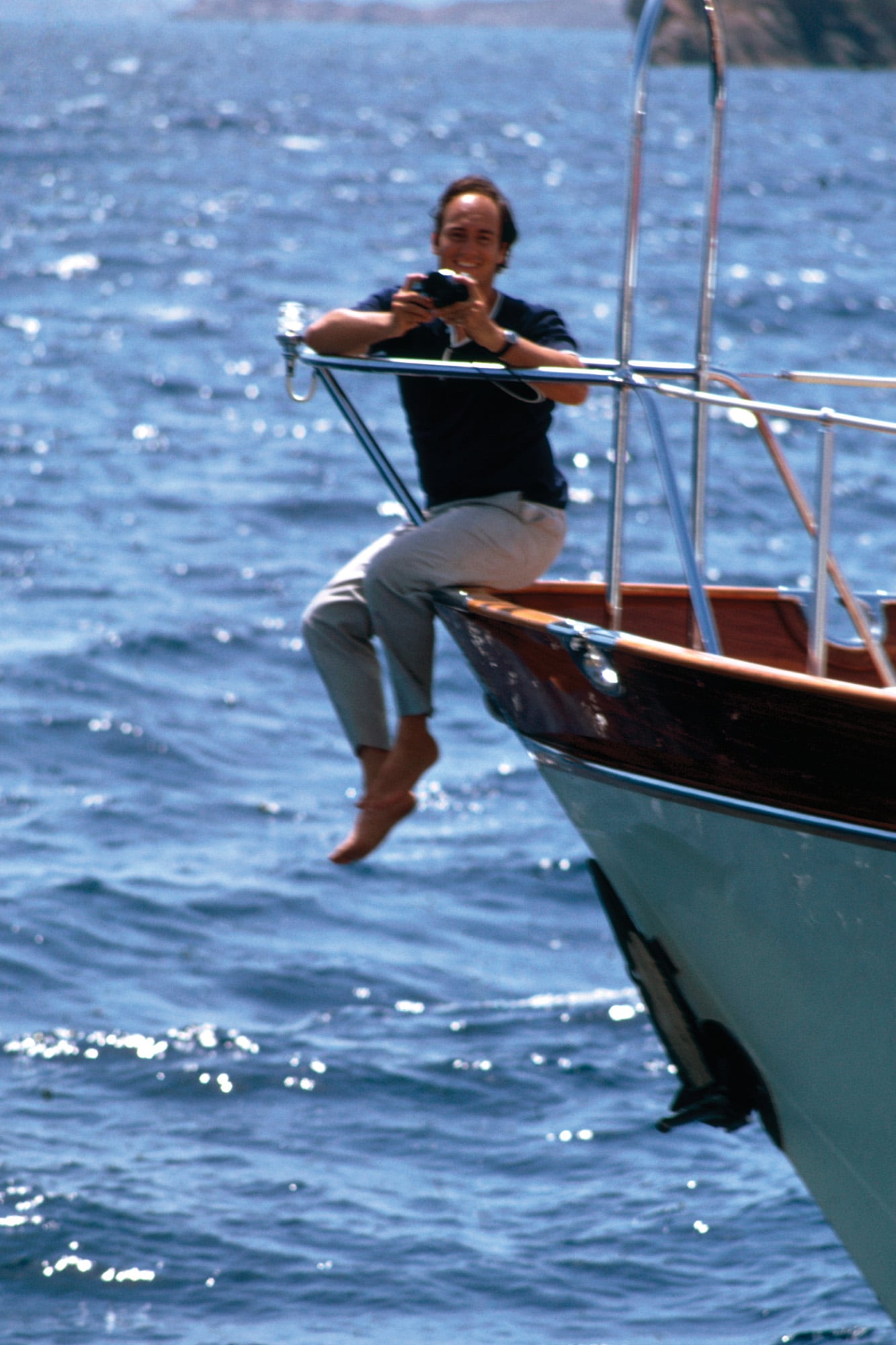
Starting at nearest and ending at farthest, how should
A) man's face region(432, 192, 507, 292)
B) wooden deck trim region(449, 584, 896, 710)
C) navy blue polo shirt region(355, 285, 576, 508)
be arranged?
1. wooden deck trim region(449, 584, 896, 710)
2. man's face region(432, 192, 507, 292)
3. navy blue polo shirt region(355, 285, 576, 508)

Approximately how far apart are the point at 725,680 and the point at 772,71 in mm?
112558

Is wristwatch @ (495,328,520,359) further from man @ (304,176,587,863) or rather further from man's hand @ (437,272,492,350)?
man @ (304,176,587,863)

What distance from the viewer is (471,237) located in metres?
4.20

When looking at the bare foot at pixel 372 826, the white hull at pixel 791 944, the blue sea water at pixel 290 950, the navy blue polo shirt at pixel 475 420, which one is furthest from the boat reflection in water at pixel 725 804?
the blue sea water at pixel 290 950

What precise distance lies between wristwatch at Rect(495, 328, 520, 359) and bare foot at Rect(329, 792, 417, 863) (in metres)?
1.09

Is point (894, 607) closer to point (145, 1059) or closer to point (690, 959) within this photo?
point (690, 959)

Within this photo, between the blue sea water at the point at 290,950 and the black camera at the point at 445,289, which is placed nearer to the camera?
the black camera at the point at 445,289

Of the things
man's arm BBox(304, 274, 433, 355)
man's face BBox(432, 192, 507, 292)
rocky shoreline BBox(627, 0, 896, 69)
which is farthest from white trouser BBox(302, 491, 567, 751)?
rocky shoreline BBox(627, 0, 896, 69)

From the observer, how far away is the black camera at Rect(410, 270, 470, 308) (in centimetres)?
392

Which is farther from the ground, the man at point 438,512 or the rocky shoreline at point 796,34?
the rocky shoreline at point 796,34

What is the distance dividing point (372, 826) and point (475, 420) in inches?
39.1

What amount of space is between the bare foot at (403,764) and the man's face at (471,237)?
3.41 feet

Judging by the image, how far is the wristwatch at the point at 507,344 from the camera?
4.03 metres

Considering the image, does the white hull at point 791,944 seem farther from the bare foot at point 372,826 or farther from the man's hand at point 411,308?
the man's hand at point 411,308
